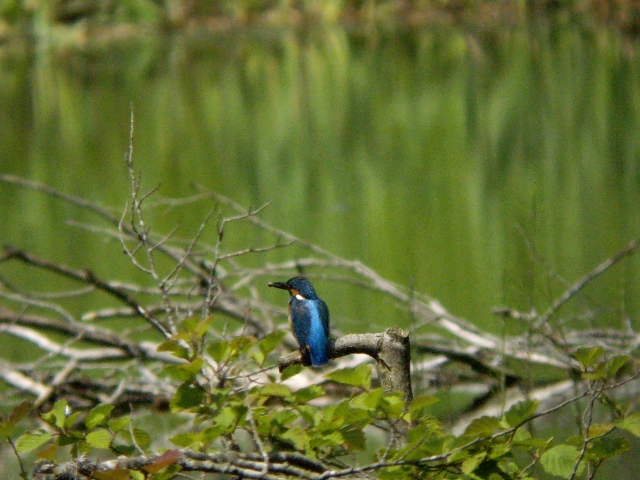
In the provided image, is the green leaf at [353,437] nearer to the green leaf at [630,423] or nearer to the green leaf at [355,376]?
the green leaf at [355,376]

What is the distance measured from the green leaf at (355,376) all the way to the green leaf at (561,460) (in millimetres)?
264

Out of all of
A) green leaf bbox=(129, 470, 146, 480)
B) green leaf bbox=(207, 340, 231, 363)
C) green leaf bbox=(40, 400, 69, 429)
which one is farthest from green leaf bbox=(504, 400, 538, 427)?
green leaf bbox=(40, 400, 69, 429)

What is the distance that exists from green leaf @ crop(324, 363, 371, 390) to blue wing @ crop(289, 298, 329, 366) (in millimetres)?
475

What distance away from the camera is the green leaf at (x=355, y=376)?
56.5 inches

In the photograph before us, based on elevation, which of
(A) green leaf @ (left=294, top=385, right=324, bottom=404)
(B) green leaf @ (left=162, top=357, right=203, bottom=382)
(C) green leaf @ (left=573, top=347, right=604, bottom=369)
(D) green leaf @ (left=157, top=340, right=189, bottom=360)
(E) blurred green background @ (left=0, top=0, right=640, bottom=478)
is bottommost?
(E) blurred green background @ (left=0, top=0, right=640, bottom=478)

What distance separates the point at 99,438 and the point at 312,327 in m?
0.55

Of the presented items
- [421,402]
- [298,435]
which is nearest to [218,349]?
[298,435]

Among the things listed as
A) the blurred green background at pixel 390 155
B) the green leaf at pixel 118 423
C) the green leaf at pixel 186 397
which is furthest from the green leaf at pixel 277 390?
the blurred green background at pixel 390 155

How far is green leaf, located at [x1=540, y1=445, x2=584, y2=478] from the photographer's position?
147 centimetres

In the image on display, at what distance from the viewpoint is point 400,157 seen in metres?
10.4

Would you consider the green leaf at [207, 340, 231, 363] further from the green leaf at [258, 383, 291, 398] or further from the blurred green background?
the blurred green background

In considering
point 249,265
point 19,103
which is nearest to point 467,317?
point 249,265

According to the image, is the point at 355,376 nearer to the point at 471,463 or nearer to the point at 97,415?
the point at 471,463

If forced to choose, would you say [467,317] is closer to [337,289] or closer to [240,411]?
[337,289]
